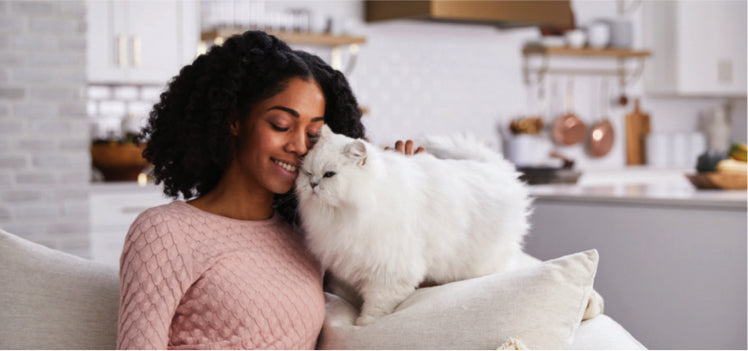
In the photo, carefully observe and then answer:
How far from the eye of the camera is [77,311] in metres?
1.53

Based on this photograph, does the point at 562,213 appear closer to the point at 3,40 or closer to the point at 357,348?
the point at 357,348

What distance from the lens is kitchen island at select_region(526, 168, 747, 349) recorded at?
8.37 feet

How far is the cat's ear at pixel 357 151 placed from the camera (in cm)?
138

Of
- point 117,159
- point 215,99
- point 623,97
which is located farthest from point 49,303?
point 623,97

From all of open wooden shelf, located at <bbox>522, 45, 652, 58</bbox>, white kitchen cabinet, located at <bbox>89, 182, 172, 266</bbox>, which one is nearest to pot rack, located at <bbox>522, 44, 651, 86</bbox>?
open wooden shelf, located at <bbox>522, 45, 652, 58</bbox>

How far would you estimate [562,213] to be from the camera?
3105 mm

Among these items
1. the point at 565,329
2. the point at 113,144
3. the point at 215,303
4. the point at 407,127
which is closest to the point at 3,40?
the point at 113,144

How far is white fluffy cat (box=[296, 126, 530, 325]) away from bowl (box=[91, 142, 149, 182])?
112 inches

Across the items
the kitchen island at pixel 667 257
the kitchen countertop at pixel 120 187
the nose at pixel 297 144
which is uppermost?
the nose at pixel 297 144

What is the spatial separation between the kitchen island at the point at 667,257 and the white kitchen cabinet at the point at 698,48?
3263 millimetres

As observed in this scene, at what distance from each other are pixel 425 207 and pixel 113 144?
3.03 meters

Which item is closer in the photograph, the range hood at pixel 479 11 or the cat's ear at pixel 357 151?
the cat's ear at pixel 357 151

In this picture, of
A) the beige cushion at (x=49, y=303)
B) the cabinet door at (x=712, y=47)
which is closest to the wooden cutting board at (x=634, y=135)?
the cabinet door at (x=712, y=47)

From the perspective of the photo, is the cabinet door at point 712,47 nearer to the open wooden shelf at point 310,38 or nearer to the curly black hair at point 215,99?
the open wooden shelf at point 310,38
